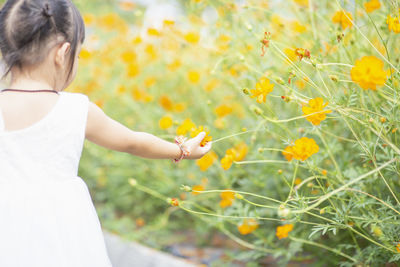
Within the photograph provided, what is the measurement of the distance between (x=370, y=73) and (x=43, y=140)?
84 cm

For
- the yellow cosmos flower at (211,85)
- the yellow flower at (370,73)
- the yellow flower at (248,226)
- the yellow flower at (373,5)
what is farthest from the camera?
the yellow cosmos flower at (211,85)

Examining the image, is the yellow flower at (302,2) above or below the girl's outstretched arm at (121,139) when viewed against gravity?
above

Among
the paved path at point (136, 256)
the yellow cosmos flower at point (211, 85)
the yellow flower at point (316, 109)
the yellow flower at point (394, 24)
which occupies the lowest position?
the paved path at point (136, 256)

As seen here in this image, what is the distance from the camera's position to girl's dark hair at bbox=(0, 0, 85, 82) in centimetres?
105

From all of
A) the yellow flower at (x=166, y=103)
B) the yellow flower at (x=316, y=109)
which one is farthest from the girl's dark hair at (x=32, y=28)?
the yellow flower at (x=166, y=103)

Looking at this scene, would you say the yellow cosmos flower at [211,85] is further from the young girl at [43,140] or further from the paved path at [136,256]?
the young girl at [43,140]

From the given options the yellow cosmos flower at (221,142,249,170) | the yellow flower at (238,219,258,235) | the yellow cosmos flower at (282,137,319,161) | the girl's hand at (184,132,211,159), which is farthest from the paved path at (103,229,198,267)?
the yellow cosmos flower at (282,137,319,161)

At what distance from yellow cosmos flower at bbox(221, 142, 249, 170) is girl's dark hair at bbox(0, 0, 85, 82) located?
1.89 feet

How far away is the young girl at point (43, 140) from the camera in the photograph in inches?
41.5

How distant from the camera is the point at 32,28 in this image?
1049 millimetres

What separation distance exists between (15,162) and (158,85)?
6.37 feet

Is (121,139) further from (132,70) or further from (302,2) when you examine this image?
(132,70)

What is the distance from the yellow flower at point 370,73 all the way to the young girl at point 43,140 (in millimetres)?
631

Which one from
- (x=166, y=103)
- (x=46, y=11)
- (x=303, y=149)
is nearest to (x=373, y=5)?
(x=303, y=149)
